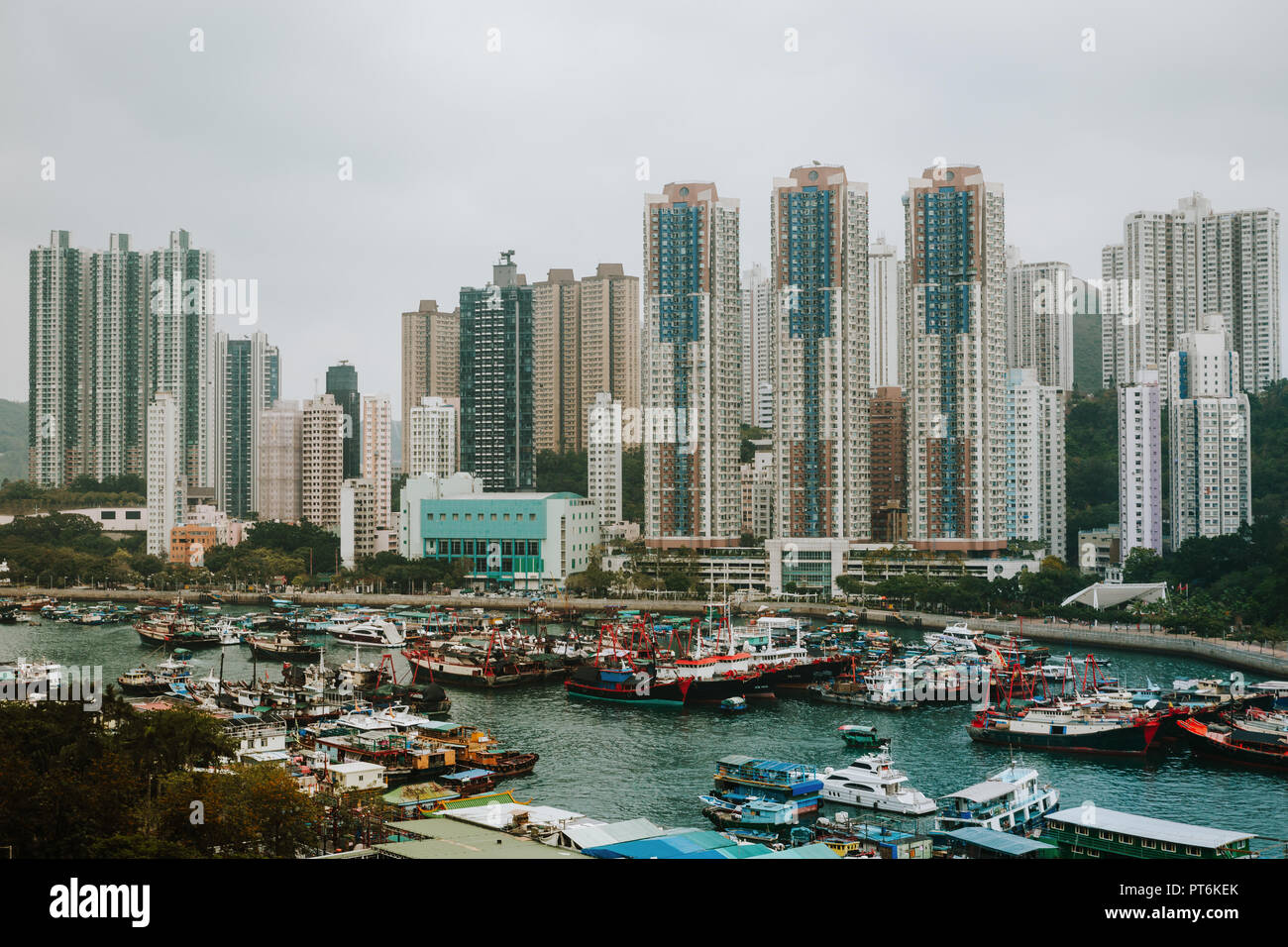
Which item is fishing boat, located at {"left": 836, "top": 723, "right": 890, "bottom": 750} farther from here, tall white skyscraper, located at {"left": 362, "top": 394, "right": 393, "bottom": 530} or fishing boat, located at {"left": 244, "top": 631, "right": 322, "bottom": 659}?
tall white skyscraper, located at {"left": 362, "top": 394, "right": 393, "bottom": 530}

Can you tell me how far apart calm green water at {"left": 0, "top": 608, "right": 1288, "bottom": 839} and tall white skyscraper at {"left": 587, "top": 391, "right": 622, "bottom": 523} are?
251 inches

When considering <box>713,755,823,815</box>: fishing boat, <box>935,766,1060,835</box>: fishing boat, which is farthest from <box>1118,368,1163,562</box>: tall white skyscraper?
<box>713,755,823,815</box>: fishing boat

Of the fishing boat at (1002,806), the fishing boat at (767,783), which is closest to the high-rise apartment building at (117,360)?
the fishing boat at (767,783)

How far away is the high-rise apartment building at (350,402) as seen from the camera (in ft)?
52.6

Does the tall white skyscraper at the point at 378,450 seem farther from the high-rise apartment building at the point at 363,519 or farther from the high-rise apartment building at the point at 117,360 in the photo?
the high-rise apartment building at the point at 117,360

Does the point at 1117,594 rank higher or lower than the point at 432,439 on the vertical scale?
lower

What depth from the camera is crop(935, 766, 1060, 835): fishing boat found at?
471cm

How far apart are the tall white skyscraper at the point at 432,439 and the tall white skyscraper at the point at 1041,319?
8.15 m

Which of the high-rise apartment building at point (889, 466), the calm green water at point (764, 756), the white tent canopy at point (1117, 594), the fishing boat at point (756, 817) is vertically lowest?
the calm green water at point (764, 756)

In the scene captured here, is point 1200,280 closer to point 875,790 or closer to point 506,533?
point 506,533

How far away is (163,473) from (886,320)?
9553 millimetres

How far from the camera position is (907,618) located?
12062 mm

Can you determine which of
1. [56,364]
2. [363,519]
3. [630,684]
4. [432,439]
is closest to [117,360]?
[56,364]

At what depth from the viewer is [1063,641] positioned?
10711 millimetres
